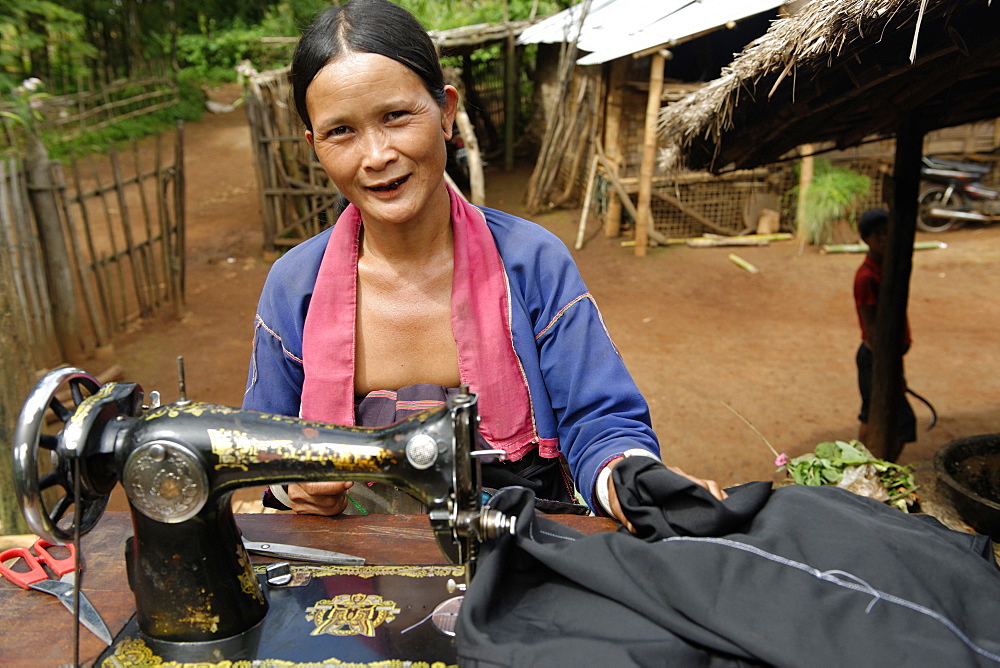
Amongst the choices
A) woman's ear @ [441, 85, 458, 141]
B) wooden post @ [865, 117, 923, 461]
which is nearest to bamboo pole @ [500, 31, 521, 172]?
wooden post @ [865, 117, 923, 461]

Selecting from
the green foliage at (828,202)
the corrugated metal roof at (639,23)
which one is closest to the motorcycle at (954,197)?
the green foliage at (828,202)

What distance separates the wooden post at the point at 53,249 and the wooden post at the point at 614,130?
6.19 metres

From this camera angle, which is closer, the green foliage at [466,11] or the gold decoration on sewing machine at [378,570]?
the gold decoration on sewing machine at [378,570]

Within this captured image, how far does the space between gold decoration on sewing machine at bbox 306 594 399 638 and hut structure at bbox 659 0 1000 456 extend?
5.18ft

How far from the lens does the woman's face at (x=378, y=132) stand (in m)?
A: 1.56

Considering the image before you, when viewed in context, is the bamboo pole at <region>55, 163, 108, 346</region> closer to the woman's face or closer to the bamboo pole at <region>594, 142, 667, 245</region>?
the woman's face

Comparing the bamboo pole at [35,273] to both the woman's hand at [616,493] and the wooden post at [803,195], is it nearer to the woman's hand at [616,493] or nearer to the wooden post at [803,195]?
the woman's hand at [616,493]

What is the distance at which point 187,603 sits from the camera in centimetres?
132

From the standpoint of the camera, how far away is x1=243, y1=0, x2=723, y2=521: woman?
1.58 metres

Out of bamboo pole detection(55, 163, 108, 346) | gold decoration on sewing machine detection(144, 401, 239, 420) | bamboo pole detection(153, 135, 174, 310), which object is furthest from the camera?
bamboo pole detection(153, 135, 174, 310)

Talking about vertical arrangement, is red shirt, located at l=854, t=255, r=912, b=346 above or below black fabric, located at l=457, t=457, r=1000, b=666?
below

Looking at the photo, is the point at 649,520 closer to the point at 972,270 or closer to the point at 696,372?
the point at 696,372

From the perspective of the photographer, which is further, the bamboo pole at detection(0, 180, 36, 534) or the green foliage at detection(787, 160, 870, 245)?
the green foliage at detection(787, 160, 870, 245)

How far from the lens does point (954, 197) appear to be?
9.37 metres
